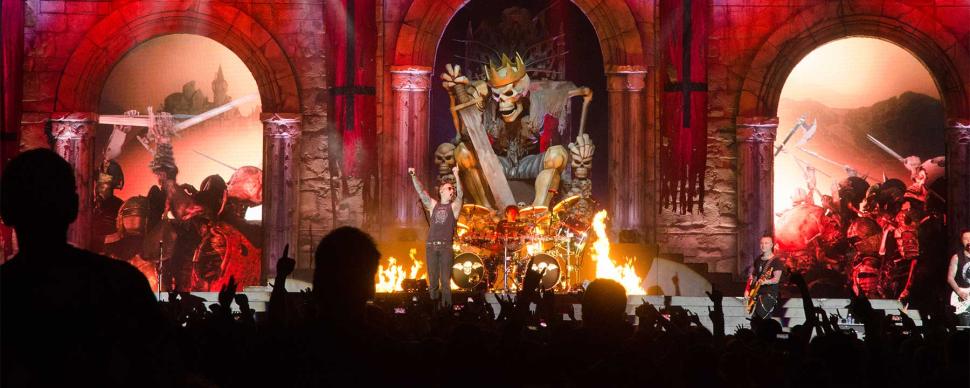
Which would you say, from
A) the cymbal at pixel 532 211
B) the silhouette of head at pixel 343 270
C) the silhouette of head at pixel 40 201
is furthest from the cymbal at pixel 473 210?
the silhouette of head at pixel 40 201

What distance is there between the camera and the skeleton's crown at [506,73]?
2069 centimetres

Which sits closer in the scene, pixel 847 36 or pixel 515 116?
pixel 515 116

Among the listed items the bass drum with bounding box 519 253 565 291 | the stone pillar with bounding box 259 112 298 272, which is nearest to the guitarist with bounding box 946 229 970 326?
the bass drum with bounding box 519 253 565 291

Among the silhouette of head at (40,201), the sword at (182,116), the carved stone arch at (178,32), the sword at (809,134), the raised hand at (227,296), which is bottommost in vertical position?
the raised hand at (227,296)

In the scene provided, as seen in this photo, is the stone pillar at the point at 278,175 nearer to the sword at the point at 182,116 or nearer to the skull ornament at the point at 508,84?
the sword at the point at 182,116

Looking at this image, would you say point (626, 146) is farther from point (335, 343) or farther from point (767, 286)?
point (335, 343)

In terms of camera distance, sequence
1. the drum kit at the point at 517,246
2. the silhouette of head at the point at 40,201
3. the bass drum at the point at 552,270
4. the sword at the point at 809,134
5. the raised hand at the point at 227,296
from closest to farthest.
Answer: the silhouette of head at the point at 40,201 < the raised hand at the point at 227,296 < the bass drum at the point at 552,270 < the drum kit at the point at 517,246 < the sword at the point at 809,134

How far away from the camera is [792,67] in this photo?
2106 centimetres

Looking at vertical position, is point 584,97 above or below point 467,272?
above

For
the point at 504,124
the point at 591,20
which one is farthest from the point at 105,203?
the point at 591,20

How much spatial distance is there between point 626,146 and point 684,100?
3.86ft

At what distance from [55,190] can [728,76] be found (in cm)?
1875

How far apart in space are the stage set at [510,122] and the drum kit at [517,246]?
0.62m

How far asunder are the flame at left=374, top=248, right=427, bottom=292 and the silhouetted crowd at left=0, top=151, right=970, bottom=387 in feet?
40.6
